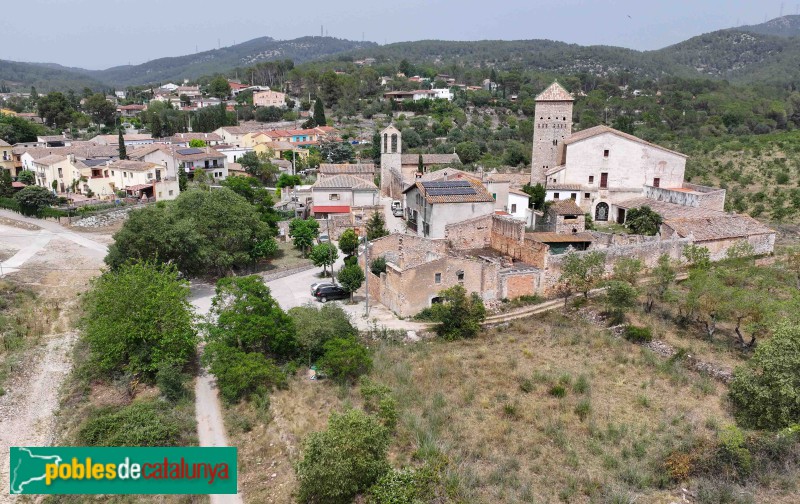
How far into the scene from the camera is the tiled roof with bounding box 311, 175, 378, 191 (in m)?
40.1

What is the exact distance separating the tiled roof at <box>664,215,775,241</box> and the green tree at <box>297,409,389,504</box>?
2271cm

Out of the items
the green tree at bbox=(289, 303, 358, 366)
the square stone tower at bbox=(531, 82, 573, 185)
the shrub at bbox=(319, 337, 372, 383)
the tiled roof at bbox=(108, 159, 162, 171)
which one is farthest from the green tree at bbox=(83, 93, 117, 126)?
the shrub at bbox=(319, 337, 372, 383)

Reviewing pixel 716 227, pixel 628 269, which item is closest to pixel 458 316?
pixel 628 269

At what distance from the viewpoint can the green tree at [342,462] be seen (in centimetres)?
1205

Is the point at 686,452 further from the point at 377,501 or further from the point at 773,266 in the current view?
the point at 773,266

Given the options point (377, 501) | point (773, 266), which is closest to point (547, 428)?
point (377, 501)

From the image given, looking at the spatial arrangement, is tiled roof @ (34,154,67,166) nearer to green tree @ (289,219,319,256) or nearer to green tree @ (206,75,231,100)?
green tree @ (289,219,319,256)

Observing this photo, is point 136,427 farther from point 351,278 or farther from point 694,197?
point 694,197

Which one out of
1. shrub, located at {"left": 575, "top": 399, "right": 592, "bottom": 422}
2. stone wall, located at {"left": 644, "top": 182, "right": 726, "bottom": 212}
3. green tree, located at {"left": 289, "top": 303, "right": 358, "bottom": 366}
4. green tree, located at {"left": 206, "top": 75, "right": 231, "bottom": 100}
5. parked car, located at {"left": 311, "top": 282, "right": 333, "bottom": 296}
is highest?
green tree, located at {"left": 206, "top": 75, "right": 231, "bottom": 100}

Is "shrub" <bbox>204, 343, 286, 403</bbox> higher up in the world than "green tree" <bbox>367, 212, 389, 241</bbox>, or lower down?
lower down

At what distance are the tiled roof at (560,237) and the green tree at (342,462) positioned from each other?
19.3 m

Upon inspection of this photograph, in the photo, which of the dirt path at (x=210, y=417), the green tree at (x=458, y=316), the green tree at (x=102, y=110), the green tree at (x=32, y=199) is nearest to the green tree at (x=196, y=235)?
the dirt path at (x=210, y=417)

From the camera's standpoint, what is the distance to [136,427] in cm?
1578

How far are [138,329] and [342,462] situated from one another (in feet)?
34.9
